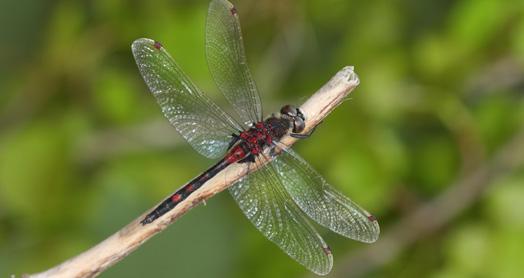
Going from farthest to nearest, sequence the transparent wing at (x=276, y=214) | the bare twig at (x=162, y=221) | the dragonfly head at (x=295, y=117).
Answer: the transparent wing at (x=276, y=214)
the dragonfly head at (x=295, y=117)
the bare twig at (x=162, y=221)

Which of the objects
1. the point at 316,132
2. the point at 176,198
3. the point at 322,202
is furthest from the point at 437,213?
the point at 176,198

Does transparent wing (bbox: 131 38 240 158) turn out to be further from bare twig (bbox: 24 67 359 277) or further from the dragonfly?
bare twig (bbox: 24 67 359 277)

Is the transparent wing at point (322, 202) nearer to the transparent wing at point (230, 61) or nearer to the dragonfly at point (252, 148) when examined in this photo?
the dragonfly at point (252, 148)

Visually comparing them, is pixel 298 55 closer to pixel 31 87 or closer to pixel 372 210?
pixel 372 210

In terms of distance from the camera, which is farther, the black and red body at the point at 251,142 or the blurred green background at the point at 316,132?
the blurred green background at the point at 316,132

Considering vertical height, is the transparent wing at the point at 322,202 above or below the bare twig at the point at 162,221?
below

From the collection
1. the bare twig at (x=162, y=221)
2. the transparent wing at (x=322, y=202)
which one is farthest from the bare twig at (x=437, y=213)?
the bare twig at (x=162, y=221)

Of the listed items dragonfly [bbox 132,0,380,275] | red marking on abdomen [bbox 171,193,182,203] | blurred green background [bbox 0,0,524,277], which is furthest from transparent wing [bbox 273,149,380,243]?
blurred green background [bbox 0,0,524,277]

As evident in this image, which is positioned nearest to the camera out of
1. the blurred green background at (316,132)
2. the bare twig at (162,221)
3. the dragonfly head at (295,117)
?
the bare twig at (162,221)

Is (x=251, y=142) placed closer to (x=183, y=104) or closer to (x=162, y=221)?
(x=183, y=104)
